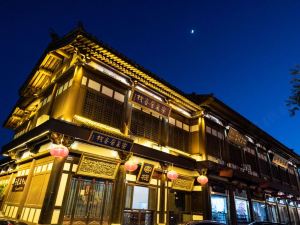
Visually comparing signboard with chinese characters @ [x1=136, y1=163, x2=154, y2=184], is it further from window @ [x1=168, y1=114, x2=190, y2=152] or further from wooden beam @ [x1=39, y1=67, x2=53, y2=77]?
wooden beam @ [x1=39, y1=67, x2=53, y2=77]

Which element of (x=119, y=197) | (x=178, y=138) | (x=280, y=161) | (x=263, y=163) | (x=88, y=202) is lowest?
(x=88, y=202)

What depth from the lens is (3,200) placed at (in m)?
14.8

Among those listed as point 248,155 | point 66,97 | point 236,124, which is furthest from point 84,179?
point 248,155

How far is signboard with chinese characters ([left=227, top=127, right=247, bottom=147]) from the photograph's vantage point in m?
19.6

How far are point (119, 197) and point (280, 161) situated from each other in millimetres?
23539

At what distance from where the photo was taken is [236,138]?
20234 mm

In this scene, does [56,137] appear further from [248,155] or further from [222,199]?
[248,155]

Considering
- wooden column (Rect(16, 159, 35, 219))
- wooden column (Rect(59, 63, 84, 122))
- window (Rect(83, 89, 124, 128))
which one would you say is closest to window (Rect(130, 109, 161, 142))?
window (Rect(83, 89, 124, 128))

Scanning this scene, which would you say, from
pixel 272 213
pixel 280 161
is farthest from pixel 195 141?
pixel 280 161

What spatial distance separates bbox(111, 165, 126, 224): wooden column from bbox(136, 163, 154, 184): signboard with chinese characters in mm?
1246

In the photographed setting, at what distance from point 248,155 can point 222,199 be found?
7005 millimetres

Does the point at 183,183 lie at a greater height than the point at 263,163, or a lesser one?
lesser

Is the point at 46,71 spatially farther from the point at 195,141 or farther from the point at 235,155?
the point at 235,155

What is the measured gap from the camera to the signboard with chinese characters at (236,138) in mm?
19641
